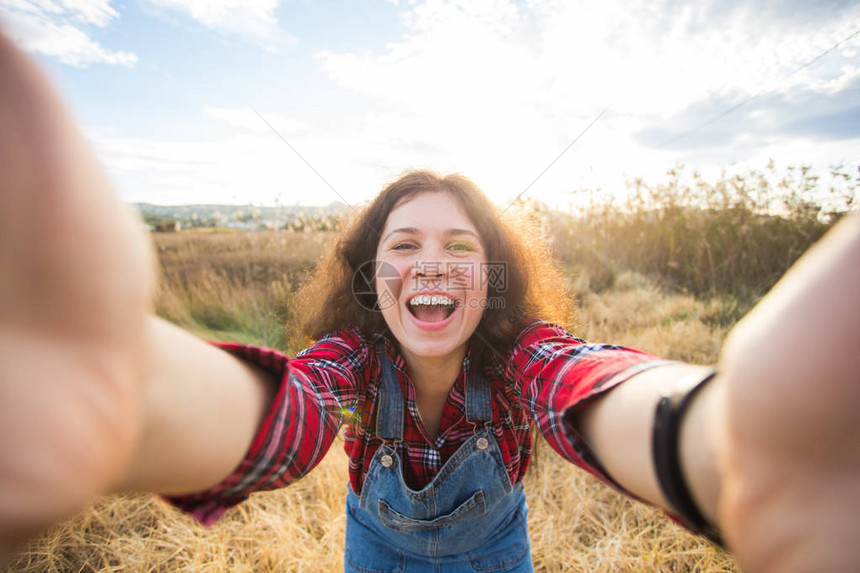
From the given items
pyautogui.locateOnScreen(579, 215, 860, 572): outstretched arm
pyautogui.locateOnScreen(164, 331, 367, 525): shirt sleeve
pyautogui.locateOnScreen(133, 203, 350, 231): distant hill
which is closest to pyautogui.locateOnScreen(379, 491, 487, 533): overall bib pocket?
pyautogui.locateOnScreen(164, 331, 367, 525): shirt sleeve

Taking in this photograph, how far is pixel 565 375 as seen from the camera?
1.03 metres

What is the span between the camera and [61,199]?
389mm

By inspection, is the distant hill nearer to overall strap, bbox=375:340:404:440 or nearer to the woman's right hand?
overall strap, bbox=375:340:404:440

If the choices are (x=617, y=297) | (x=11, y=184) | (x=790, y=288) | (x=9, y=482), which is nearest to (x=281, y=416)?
(x=9, y=482)

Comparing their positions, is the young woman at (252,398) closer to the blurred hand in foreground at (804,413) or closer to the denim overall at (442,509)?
the blurred hand in foreground at (804,413)

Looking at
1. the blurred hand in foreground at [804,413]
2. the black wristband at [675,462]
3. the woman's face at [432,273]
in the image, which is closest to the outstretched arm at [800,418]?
the blurred hand in foreground at [804,413]

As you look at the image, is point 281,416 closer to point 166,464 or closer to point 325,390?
point 166,464

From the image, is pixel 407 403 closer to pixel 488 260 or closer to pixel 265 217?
pixel 488 260

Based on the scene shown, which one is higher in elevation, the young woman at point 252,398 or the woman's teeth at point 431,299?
the young woman at point 252,398

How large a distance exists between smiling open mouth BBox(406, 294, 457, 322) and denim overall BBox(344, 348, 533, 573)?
258 mm

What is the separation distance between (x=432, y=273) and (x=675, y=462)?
3.52 ft

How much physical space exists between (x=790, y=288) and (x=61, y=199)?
72 centimetres

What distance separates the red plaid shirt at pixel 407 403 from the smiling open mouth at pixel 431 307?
22 centimetres

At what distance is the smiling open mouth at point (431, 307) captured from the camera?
161 centimetres
